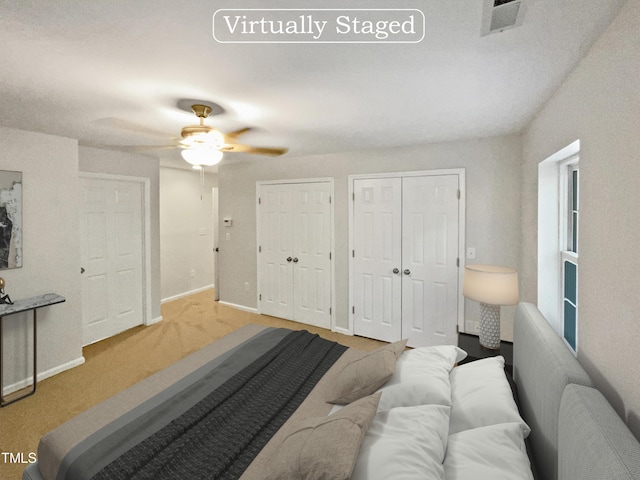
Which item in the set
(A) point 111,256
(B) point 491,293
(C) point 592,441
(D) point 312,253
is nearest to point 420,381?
(C) point 592,441

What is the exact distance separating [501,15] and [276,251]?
12.4 ft

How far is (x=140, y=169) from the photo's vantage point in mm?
4191

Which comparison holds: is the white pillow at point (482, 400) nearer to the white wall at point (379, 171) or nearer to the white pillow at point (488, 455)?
the white pillow at point (488, 455)

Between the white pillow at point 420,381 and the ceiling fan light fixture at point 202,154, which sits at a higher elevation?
the ceiling fan light fixture at point 202,154

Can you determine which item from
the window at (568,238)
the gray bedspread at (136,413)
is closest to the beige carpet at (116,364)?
the gray bedspread at (136,413)

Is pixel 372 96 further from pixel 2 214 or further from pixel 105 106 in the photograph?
pixel 2 214

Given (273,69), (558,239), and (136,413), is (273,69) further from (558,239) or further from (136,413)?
(558,239)

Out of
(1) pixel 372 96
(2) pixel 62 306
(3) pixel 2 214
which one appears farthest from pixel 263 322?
(1) pixel 372 96

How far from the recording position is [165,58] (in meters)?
1.53

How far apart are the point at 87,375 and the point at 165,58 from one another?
3124 mm

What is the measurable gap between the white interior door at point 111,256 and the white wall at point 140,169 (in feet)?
0.44

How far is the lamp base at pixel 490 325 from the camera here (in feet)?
7.88

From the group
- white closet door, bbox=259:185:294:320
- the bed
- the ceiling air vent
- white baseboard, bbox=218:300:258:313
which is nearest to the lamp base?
the bed

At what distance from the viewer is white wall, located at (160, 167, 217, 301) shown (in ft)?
17.9
